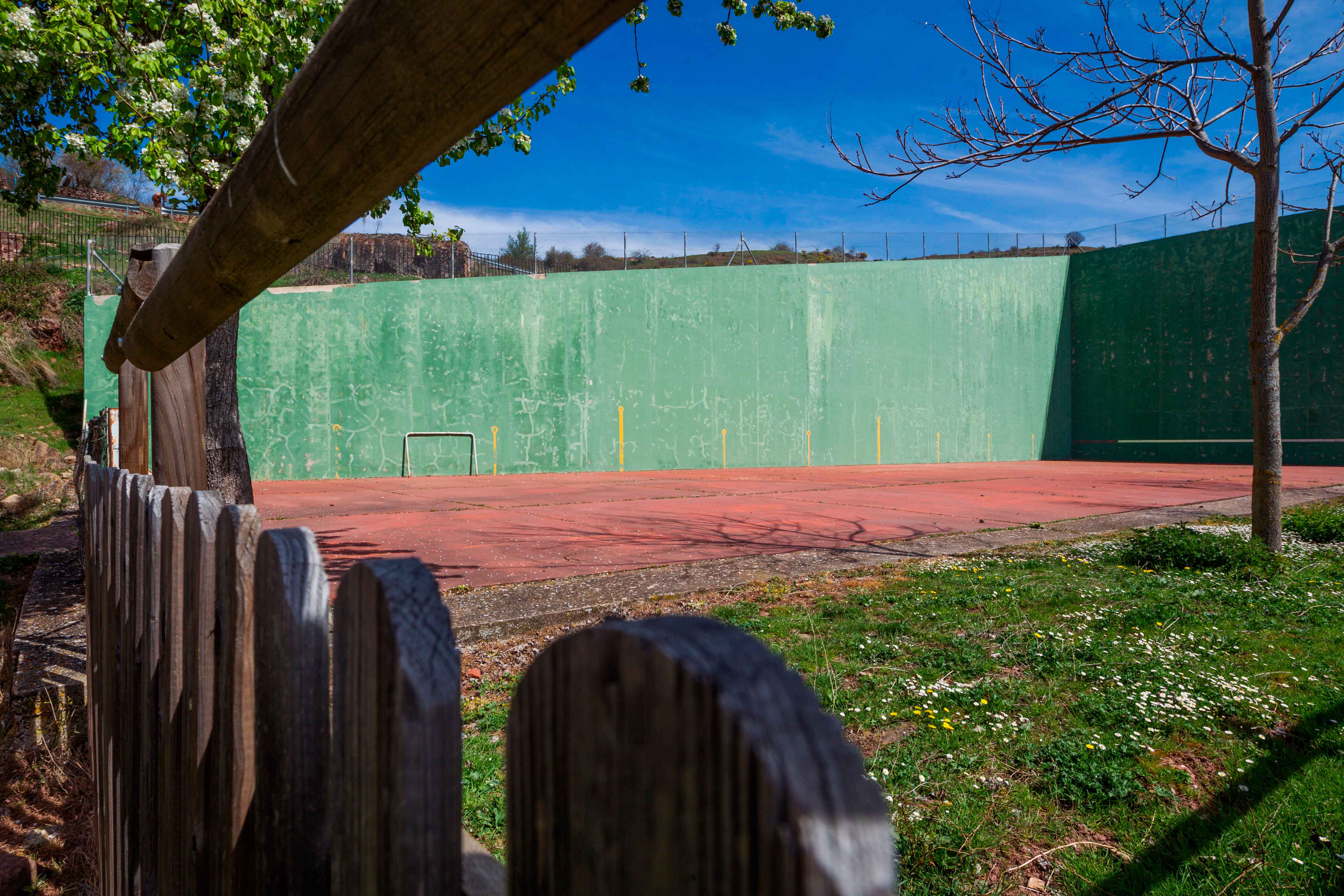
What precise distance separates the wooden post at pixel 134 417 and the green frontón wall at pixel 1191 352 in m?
19.3

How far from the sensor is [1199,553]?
4.39 meters

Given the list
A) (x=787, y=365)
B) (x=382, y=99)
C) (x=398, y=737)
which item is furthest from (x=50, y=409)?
(x=398, y=737)

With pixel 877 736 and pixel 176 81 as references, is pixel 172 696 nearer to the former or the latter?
pixel 877 736

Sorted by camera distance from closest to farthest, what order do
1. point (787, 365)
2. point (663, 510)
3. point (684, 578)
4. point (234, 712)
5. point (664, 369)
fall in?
point (234, 712)
point (684, 578)
point (663, 510)
point (664, 369)
point (787, 365)

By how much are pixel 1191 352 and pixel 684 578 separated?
18590 millimetres

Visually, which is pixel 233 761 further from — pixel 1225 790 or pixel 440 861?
pixel 1225 790

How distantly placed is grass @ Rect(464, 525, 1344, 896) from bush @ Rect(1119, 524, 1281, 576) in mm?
260

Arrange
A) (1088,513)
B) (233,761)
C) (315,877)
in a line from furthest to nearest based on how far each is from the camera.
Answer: (1088,513), (233,761), (315,877)

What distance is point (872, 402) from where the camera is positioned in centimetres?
1766

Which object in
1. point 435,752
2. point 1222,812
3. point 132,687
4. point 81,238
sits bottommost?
point 1222,812

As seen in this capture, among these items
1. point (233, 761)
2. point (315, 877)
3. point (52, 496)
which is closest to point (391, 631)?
point (315, 877)

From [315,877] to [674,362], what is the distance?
15622 millimetres

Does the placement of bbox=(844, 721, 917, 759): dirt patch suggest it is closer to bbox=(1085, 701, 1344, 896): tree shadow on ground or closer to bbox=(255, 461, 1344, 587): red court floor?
bbox=(1085, 701, 1344, 896): tree shadow on ground

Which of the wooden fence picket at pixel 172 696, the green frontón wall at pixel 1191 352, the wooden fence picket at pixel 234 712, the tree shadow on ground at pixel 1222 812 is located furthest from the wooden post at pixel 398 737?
the green frontón wall at pixel 1191 352
